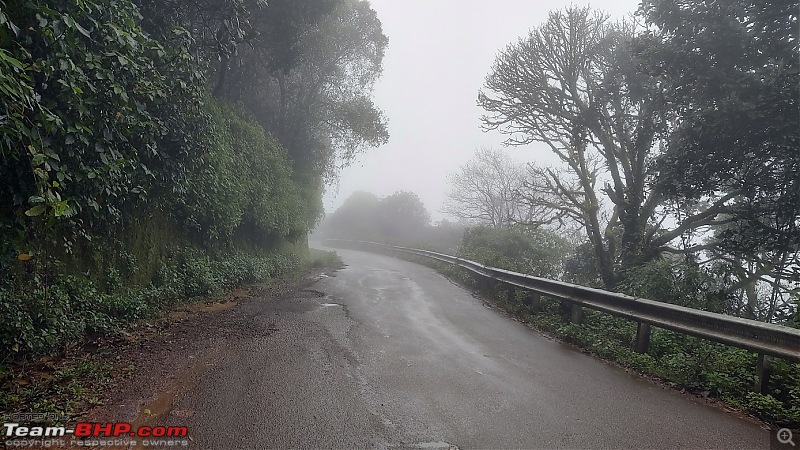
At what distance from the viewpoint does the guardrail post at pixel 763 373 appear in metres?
4.64

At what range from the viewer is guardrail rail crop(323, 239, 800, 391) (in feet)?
15.1

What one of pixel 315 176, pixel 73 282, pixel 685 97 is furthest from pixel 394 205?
pixel 73 282

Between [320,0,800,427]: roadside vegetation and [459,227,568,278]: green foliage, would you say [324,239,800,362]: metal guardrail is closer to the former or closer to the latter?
[320,0,800,427]: roadside vegetation

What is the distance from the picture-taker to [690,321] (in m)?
5.73

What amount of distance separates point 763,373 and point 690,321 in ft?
3.63

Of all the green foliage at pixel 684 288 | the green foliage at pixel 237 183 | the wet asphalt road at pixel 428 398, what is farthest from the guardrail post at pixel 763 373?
the green foliage at pixel 237 183

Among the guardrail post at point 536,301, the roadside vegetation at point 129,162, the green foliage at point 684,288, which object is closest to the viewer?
the roadside vegetation at point 129,162

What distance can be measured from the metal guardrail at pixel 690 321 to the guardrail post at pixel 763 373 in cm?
3

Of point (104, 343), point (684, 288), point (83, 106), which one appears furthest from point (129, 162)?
point (684, 288)

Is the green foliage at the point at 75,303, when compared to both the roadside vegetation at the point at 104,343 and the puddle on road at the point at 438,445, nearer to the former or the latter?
the roadside vegetation at the point at 104,343

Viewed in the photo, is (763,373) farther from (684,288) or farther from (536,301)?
(536,301)

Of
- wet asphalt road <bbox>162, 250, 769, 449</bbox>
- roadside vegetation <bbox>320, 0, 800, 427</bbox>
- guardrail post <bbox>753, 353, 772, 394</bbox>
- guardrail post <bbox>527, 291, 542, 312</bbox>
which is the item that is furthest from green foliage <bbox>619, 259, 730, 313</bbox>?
guardrail post <bbox>753, 353, 772, 394</bbox>

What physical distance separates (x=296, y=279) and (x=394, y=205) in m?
40.7

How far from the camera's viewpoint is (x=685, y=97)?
35.8 feet
